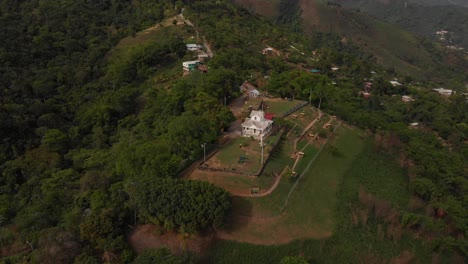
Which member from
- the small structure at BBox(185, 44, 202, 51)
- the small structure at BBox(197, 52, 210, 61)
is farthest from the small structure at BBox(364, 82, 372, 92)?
the small structure at BBox(185, 44, 202, 51)

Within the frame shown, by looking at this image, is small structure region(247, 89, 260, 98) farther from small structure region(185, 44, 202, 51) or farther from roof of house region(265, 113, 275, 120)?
small structure region(185, 44, 202, 51)

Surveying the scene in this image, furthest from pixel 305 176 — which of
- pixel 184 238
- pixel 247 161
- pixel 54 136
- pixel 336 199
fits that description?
pixel 54 136

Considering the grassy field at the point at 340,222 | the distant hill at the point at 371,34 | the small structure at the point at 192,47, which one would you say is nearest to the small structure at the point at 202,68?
the small structure at the point at 192,47

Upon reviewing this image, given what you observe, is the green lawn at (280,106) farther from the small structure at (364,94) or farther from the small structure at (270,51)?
the small structure at (270,51)

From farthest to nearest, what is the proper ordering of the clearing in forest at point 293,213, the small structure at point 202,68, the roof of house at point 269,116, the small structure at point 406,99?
the small structure at point 406,99 < the small structure at point 202,68 < the roof of house at point 269,116 < the clearing in forest at point 293,213

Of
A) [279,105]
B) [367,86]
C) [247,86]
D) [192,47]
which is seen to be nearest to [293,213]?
[279,105]

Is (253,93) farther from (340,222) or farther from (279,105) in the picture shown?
(340,222)
